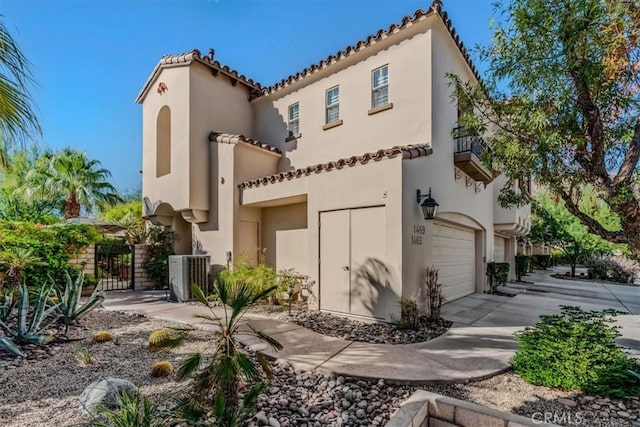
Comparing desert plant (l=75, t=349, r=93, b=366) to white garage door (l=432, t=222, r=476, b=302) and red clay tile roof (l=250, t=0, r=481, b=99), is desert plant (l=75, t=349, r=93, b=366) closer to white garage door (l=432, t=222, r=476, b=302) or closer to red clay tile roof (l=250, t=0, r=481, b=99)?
white garage door (l=432, t=222, r=476, b=302)

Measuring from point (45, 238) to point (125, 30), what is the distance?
6912 mm

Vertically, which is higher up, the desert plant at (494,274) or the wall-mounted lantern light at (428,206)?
the wall-mounted lantern light at (428,206)

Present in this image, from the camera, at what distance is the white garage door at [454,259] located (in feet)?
31.0

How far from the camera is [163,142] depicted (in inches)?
517

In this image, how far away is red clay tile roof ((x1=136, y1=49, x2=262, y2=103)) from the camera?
11227 millimetres

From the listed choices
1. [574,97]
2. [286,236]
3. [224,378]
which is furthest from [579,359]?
[286,236]

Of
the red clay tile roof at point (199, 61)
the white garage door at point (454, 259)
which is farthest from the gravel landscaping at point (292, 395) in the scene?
the red clay tile roof at point (199, 61)

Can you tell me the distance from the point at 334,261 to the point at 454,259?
4753mm

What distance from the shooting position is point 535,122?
4285 millimetres

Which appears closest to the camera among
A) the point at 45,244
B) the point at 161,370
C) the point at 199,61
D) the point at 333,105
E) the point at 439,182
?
the point at 161,370

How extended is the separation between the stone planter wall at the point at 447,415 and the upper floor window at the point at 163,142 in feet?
41.5

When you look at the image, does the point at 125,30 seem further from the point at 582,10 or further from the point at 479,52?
the point at 582,10

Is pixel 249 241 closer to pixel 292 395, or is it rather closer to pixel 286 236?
pixel 286 236

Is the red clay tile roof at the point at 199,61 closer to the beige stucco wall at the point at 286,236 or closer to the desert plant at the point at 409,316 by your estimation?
the beige stucco wall at the point at 286,236
